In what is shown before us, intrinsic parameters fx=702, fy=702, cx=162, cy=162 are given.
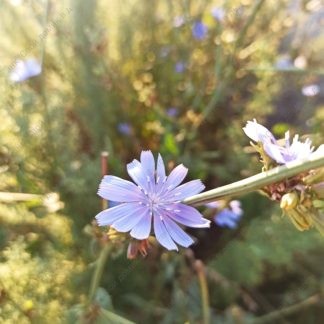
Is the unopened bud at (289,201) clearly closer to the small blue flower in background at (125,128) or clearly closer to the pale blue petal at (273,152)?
the pale blue petal at (273,152)

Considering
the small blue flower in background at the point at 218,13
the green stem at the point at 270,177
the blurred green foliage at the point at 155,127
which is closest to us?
the green stem at the point at 270,177

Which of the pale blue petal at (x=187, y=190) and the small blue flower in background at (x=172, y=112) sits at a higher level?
the small blue flower in background at (x=172, y=112)

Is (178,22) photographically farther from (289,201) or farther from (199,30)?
(289,201)

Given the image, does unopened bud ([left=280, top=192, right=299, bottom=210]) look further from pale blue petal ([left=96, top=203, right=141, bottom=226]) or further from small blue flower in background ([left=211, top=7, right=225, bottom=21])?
small blue flower in background ([left=211, top=7, right=225, bottom=21])

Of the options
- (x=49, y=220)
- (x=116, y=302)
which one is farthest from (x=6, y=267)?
(x=116, y=302)

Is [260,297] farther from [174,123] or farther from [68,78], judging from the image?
[68,78]

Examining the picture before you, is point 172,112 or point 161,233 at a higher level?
point 172,112

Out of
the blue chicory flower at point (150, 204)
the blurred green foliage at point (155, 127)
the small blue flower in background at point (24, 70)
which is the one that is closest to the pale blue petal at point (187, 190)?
the blue chicory flower at point (150, 204)

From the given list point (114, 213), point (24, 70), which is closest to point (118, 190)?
point (114, 213)
